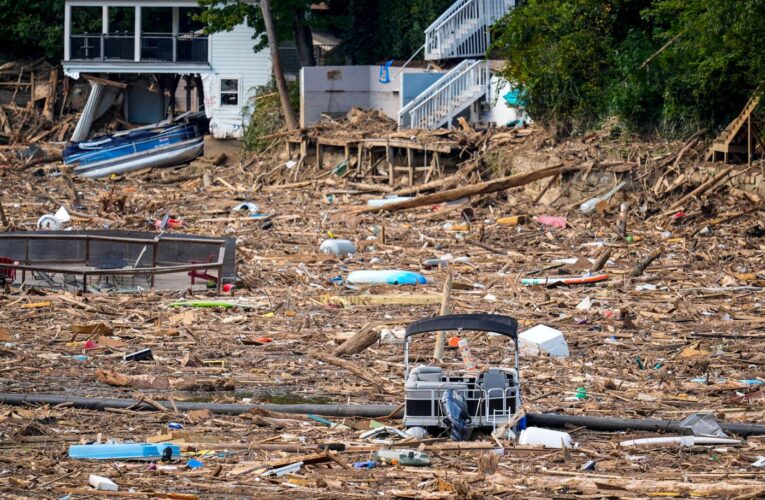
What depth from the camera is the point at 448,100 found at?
118 feet

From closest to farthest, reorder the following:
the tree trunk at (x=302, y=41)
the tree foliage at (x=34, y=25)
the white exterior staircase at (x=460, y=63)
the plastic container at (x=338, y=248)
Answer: the plastic container at (x=338, y=248), the white exterior staircase at (x=460, y=63), the tree trunk at (x=302, y=41), the tree foliage at (x=34, y=25)

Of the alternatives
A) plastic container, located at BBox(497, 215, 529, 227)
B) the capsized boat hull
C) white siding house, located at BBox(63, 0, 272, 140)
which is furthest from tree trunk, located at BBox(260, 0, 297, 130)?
plastic container, located at BBox(497, 215, 529, 227)

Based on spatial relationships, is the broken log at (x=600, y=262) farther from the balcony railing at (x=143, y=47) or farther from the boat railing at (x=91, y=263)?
the balcony railing at (x=143, y=47)

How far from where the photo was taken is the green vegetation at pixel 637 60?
79.2 ft

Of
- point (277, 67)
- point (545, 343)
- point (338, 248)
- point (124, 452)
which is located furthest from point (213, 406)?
point (277, 67)

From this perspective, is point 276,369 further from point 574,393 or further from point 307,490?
point 307,490

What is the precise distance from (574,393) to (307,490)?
4.39 metres

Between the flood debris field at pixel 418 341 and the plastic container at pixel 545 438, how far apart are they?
14 centimetres

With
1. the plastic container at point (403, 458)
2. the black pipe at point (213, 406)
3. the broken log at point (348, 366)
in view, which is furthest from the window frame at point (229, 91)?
the plastic container at point (403, 458)

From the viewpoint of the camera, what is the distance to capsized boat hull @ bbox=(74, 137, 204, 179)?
39.6 m

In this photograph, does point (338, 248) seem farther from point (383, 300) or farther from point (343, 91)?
point (343, 91)

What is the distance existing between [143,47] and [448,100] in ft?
45.1

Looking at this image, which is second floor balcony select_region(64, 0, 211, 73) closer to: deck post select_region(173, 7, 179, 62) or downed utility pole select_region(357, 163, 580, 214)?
deck post select_region(173, 7, 179, 62)

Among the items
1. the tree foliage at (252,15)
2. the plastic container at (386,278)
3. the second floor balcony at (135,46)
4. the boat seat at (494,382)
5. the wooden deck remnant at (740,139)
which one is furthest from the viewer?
the second floor balcony at (135,46)
